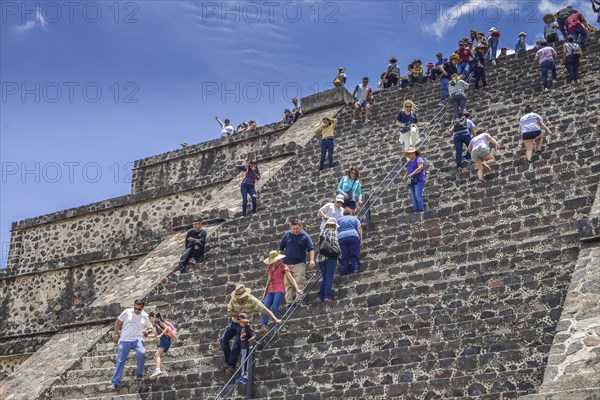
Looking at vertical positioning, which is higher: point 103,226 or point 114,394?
point 103,226

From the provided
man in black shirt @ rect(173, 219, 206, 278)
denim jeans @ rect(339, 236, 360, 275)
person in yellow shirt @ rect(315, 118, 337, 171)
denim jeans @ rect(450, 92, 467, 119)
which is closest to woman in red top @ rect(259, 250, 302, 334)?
denim jeans @ rect(339, 236, 360, 275)

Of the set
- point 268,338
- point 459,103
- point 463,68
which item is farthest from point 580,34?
point 268,338

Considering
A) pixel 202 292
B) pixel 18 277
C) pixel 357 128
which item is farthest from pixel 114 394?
pixel 18 277

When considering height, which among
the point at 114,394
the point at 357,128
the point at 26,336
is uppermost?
the point at 357,128

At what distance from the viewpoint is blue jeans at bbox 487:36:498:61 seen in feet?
57.2

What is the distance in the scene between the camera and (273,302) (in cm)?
921

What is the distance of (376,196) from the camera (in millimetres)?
12188

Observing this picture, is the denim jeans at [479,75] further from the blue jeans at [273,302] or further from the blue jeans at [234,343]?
the blue jeans at [234,343]

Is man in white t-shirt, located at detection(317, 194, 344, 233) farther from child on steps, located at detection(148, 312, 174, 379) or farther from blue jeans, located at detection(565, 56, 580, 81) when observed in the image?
blue jeans, located at detection(565, 56, 580, 81)

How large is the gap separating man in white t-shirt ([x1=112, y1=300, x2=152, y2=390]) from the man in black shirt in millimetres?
2151

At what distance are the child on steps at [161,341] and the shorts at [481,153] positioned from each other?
5.23m

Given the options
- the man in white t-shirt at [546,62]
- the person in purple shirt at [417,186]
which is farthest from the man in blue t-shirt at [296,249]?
the man in white t-shirt at [546,62]

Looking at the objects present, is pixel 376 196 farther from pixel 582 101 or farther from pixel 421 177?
pixel 582 101

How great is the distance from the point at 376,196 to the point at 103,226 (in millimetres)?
9565
